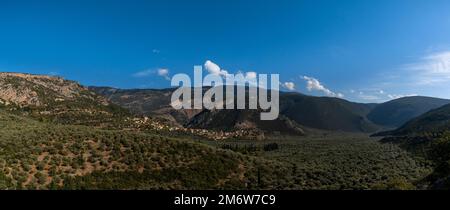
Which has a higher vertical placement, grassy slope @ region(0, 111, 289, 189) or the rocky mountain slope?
the rocky mountain slope

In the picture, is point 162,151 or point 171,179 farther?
point 162,151

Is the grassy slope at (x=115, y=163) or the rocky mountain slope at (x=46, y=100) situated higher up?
the rocky mountain slope at (x=46, y=100)

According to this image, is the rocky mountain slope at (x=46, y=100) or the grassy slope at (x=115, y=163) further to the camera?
the rocky mountain slope at (x=46, y=100)

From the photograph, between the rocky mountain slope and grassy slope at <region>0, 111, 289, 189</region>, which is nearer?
grassy slope at <region>0, 111, 289, 189</region>

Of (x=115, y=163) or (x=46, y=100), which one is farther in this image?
(x=46, y=100)

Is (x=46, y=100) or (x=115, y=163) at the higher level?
(x=46, y=100)

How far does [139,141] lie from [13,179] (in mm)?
19654

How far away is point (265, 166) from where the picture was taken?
52.0 metres
